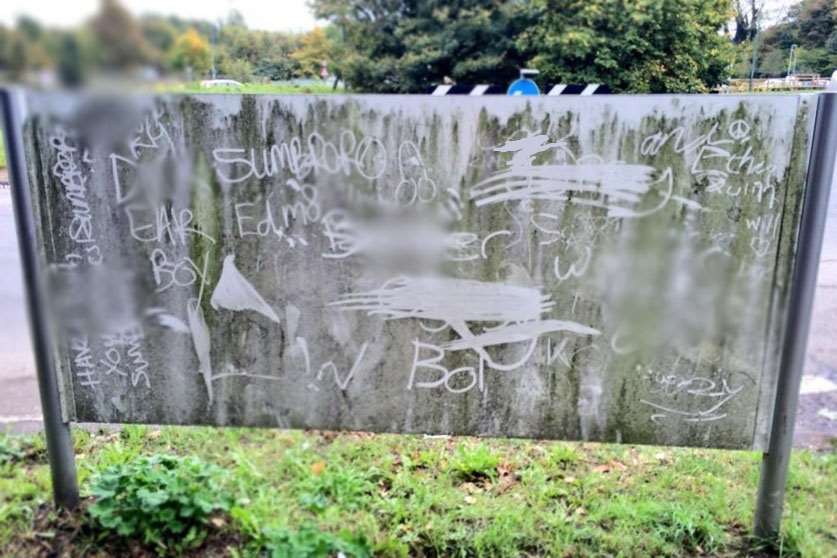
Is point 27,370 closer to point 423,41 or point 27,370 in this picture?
point 27,370

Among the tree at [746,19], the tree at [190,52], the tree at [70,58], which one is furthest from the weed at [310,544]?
the tree at [746,19]

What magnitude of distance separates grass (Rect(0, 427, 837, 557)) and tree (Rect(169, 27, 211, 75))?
1606 millimetres

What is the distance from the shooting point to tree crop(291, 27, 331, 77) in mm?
1885

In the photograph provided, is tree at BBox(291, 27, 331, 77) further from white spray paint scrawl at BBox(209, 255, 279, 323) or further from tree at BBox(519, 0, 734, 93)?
tree at BBox(519, 0, 734, 93)

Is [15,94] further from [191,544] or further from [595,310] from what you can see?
[595,310]

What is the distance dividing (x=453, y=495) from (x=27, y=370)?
2857 mm

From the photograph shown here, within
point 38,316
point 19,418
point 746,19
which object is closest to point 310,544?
point 38,316

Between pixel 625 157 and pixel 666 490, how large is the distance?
1.47 m

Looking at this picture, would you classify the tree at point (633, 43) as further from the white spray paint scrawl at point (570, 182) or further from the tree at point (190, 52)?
the tree at point (190, 52)

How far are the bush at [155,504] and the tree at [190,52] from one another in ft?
5.26

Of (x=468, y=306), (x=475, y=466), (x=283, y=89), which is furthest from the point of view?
(x=475, y=466)

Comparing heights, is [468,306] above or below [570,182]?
below

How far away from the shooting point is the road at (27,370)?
3.38 meters

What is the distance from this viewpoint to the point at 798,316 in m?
2.21
